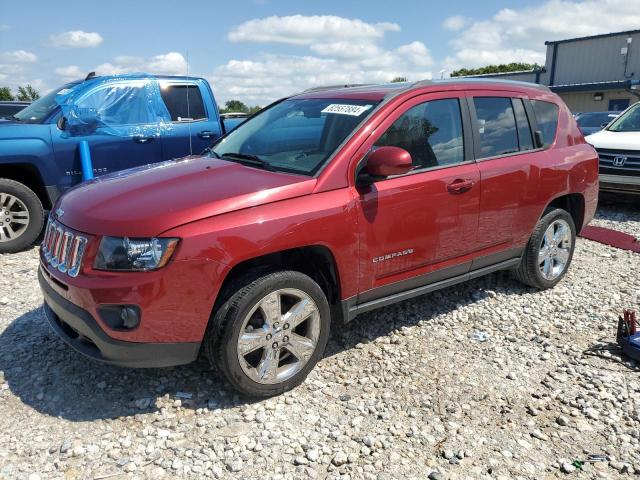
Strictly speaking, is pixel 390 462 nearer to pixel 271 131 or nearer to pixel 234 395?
pixel 234 395

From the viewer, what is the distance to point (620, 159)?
788 centimetres

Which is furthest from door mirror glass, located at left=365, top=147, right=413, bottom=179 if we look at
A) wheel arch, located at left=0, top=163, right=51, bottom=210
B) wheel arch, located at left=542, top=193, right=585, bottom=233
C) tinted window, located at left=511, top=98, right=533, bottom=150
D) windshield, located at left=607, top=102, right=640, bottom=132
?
windshield, located at left=607, top=102, right=640, bottom=132

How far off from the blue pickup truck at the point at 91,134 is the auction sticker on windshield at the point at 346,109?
353 cm

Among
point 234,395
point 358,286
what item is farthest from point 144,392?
point 358,286

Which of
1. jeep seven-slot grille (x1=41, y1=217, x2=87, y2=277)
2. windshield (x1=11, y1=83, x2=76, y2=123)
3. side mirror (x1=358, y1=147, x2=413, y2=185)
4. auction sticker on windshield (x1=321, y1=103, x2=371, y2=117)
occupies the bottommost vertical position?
jeep seven-slot grille (x1=41, y1=217, x2=87, y2=277)

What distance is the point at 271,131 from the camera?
12.9 feet

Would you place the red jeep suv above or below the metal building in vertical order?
below

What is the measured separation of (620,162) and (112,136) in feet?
23.6

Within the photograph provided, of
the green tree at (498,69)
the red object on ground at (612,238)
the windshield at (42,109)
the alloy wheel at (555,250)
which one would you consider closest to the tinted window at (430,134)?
the alloy wheel at (555,250)

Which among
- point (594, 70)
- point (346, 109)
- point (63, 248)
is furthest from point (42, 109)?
point (594, 70)

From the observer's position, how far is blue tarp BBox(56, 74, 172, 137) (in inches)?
243

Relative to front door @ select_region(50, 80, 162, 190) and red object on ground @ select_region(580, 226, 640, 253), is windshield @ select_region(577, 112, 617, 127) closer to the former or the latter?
red object on ground @ select_region(580, 226, 640, 253)

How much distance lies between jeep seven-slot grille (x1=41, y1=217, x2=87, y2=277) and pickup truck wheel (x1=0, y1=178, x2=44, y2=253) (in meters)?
2.99

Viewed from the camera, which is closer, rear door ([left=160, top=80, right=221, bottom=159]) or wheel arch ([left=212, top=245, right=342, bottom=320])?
wheel arch ([left=212, top=245, right=342, bottom=320])
